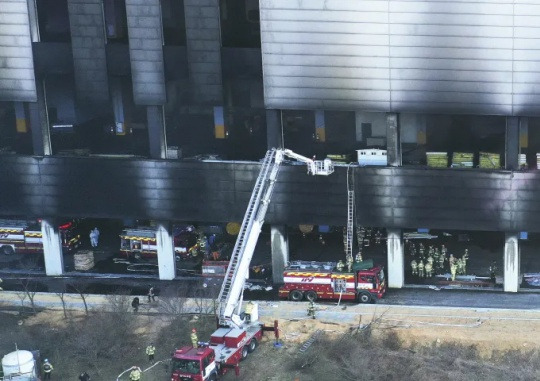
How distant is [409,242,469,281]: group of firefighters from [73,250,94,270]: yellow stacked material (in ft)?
74.2

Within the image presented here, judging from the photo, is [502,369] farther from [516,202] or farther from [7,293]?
[7,293]

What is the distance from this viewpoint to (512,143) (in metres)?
71.8

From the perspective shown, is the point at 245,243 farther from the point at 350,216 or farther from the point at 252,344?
the point at 350,216

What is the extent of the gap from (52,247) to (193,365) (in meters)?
24.2

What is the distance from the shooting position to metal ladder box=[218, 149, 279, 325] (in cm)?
6594

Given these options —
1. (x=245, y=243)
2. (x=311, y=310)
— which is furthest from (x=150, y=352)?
(x=311, y=310)

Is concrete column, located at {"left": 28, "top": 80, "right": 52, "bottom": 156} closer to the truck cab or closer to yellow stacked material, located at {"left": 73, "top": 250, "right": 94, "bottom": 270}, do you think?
yellow stacked material, located at {"left": 73, "top": 250, "right": 94, "bottom": 270}

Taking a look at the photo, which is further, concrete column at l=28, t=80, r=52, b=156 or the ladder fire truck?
concrete column at l=28, t=80, r=52, b=156

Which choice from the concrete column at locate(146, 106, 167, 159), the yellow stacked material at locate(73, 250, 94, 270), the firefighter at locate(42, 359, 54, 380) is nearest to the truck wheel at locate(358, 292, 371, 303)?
the concrete column at locate(146, 106, 167, 159)

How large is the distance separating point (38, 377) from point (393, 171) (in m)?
25.5

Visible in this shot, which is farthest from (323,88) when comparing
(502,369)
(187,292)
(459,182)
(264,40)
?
(502,369)

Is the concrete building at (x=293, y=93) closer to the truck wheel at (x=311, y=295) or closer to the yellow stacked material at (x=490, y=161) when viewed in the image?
the yellow stacked material at (x=490, y=161)

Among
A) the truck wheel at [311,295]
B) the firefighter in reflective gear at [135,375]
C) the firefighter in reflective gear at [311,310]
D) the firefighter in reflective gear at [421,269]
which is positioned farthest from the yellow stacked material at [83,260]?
the firefighter in reflective gear at [421,269]

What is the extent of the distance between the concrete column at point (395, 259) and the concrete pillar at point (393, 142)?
4542mm
